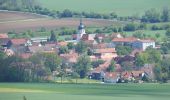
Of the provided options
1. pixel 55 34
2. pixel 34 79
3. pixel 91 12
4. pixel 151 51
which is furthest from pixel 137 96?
pixel 91 12

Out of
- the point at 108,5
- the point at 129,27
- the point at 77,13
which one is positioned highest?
the point at 108,5

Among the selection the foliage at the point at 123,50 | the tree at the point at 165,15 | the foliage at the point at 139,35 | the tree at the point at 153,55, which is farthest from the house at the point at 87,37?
the tree at the point at 153,55

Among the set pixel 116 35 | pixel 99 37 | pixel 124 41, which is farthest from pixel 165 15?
pixel 124 41

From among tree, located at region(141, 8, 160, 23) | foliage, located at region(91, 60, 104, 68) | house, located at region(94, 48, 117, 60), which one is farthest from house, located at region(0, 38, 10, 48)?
tree, located at region(141, 8, 160, 23)

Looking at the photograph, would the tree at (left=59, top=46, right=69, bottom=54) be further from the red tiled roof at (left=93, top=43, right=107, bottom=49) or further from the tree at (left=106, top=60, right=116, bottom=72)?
the tree at (left=106, top=60, right=116, bottom=72)

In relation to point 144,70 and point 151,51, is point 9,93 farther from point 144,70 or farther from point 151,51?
point 151,51

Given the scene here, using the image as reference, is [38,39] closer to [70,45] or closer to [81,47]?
[70,45]
